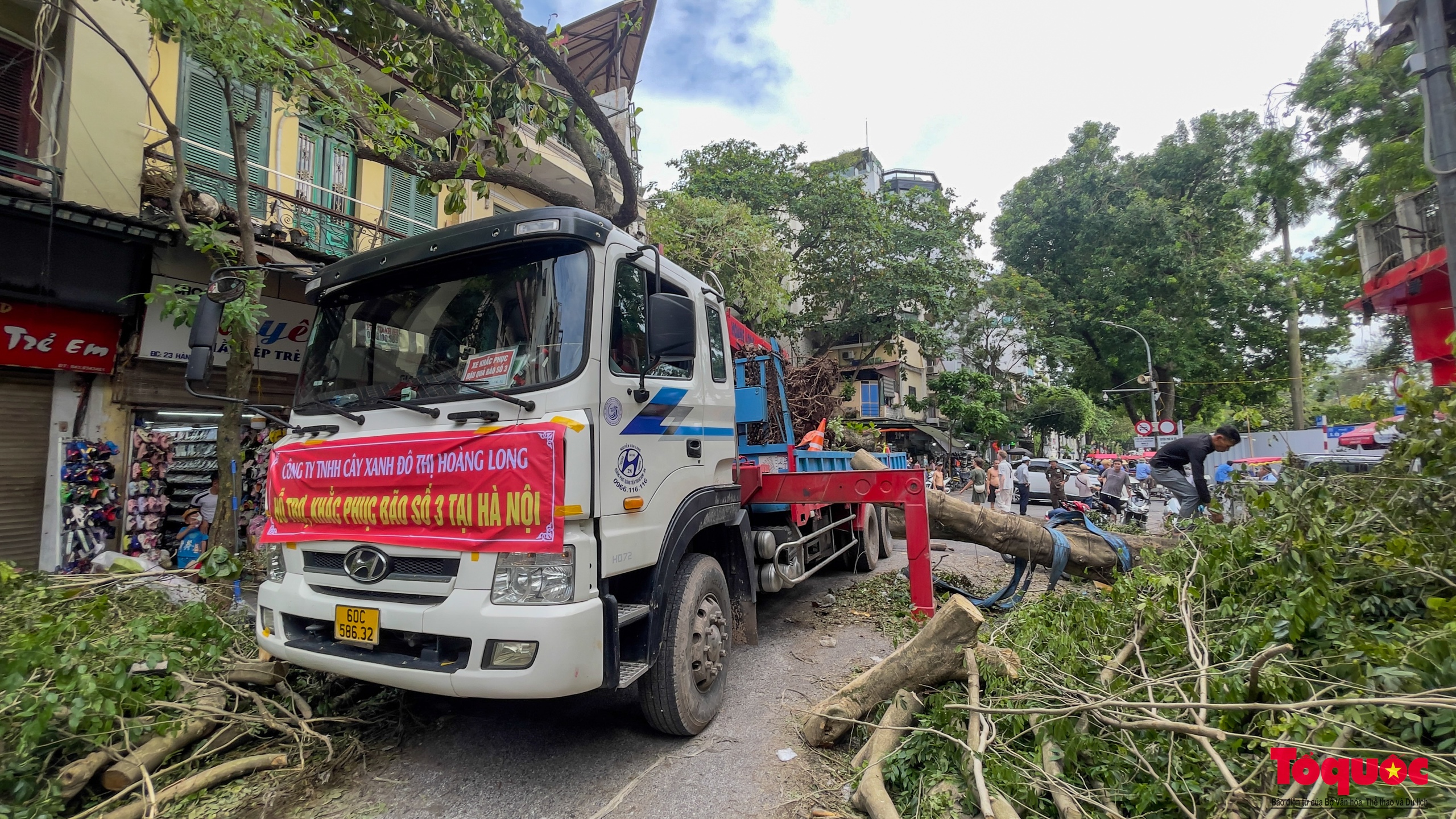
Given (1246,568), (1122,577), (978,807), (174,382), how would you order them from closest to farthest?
(978,807) < (1246,568) < (1122,577) < (174,382)

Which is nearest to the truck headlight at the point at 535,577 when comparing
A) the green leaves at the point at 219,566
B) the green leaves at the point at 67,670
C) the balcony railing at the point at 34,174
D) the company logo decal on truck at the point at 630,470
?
the company logo decal on truck at the point at 630,470

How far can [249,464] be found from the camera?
7.55 metres

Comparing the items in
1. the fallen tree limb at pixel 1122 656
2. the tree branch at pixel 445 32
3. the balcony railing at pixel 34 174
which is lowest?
the fallen tree limb at pixel 1122 656

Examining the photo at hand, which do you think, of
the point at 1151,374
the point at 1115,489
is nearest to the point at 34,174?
the point at 1115,489

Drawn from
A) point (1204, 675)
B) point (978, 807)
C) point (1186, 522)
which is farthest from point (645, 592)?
point (1186, 522)

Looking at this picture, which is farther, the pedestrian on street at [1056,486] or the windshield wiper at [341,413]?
the pedestrian on street at [1056,486]

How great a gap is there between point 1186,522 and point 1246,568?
2.67 metres

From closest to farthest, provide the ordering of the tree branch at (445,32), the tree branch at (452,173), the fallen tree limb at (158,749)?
the fallen tree limb at (158,749) < the tree branch at (445,32) < the tree branch at (452,173)

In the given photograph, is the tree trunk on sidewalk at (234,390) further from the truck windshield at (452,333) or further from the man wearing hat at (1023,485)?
the man wearing hat at (1023,485)

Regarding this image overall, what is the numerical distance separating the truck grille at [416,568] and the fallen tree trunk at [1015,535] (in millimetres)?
3954

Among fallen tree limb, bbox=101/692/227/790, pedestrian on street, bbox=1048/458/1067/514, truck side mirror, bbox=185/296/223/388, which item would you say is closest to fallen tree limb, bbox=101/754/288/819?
fallen tree limb, bbox=101/692/227/790

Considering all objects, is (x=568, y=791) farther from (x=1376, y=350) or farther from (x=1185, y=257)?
(x=1185, y=257)

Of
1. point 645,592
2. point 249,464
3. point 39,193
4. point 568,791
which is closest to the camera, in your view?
point 568,791

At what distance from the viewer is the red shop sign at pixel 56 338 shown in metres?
5.84
